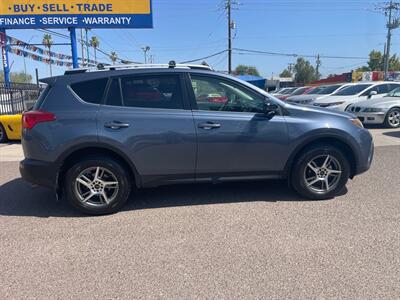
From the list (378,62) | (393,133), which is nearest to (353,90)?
(393,133)

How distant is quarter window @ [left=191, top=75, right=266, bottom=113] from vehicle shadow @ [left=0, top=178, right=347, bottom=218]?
4.10 ft

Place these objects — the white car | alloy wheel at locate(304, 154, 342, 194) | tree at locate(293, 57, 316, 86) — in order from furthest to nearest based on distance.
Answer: tree at locate(293, 57, 316, 86), the white car, alloy wheel at locate(304, 154, 342, 194)

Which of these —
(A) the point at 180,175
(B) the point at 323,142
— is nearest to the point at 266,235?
(A) the point at 180,175

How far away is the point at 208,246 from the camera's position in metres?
3.44

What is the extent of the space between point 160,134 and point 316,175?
2.16 meters

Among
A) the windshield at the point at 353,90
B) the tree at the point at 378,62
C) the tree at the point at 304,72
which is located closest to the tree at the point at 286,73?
the tree at the point at 304,72

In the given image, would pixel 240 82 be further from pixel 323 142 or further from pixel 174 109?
pixel 323 142

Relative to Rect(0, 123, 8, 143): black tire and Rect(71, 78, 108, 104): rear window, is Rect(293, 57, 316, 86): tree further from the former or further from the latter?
Rect(71, 78, 108, 104): rear window

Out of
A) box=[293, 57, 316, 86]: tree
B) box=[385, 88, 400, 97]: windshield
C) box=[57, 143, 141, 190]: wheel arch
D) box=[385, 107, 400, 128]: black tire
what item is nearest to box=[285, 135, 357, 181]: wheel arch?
box=[57, 143, 141, 190]: wheel arch

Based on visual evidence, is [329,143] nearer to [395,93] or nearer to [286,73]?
[395,93]

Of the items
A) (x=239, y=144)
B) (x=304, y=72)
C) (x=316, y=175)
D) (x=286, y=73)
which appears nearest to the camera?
(x=239, y=144)

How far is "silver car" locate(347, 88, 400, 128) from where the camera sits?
11430mm

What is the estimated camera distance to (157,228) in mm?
3896

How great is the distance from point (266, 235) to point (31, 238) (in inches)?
98.6
